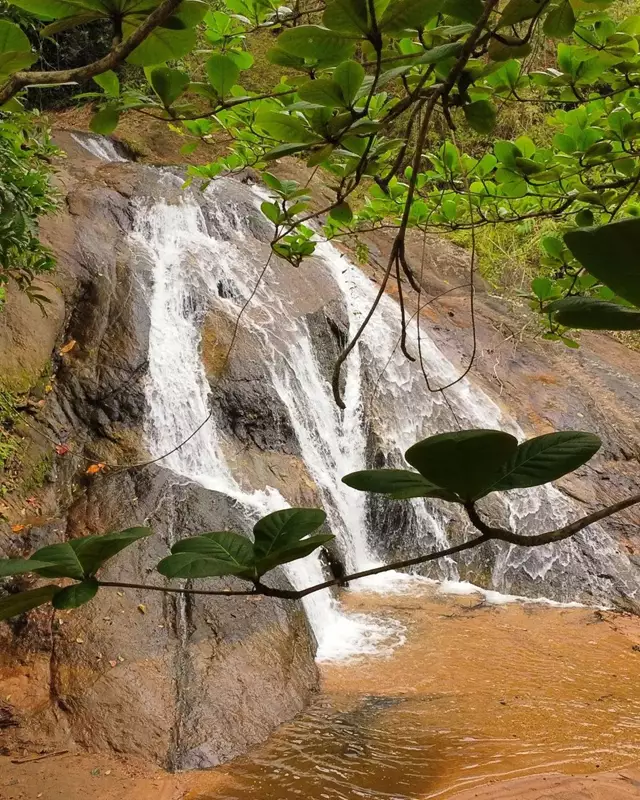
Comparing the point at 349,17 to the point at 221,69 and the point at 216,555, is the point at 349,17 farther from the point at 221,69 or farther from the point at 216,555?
the point at 216,555

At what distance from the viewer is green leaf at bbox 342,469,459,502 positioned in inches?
23.1

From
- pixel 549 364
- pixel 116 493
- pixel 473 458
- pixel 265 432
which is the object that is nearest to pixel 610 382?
pixel 549 364

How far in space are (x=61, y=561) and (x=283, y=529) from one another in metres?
0.22

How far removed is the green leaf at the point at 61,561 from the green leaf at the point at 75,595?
0.10 feet

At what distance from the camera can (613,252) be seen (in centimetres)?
48

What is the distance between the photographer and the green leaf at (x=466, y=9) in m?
0.83

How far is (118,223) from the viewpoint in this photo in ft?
23.3

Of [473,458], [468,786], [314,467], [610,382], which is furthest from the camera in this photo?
[610,382]

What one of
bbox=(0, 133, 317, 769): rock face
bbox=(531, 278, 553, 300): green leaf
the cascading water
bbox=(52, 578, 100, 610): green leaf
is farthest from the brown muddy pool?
bbox=(52, 578, 100, 610): green leaf

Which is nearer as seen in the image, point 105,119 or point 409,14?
point 409,14

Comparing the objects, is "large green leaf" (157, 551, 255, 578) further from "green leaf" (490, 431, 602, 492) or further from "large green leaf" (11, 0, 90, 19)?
"large green leaf" (11, 0, 90, 19)

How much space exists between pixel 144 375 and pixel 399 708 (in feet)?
11.7

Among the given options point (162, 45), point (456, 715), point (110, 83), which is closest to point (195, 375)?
point (456, 715)

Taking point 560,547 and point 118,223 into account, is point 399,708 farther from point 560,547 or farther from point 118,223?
point 118,223
